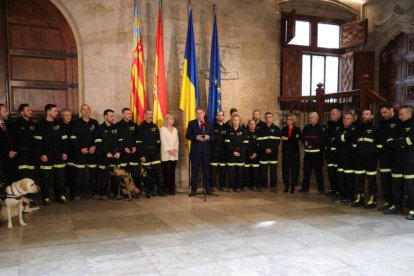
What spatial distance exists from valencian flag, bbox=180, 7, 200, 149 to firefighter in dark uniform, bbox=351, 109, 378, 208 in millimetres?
3359

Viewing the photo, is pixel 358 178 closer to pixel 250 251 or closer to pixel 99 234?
pixel 250 251

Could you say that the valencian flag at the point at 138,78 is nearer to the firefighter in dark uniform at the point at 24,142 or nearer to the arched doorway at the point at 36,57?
the arched doorway at the point at 36,57

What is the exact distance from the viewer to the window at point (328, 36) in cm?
924

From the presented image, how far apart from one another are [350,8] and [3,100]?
8699 millimetres

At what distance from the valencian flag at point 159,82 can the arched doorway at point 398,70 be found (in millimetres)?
5850

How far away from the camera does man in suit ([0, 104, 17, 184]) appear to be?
223 inches

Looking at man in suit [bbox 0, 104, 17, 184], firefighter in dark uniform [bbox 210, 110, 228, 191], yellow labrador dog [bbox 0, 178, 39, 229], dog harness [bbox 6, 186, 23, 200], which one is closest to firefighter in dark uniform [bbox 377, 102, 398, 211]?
firefighter in dark uniform [bbox 210, 110, 228, 191]

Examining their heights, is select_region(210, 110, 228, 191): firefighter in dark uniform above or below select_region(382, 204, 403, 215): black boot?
above

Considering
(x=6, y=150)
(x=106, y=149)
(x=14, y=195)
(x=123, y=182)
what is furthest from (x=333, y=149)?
(x=6, y=150)

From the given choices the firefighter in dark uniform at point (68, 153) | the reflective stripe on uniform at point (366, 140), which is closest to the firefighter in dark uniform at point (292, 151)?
the reflective stripe on uniform at point (366, 140)

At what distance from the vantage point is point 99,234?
4.22 metres

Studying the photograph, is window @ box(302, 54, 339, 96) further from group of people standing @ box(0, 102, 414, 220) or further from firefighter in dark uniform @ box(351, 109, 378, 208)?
firefighter in dark uniform @ box(351, 109, 378, 208)

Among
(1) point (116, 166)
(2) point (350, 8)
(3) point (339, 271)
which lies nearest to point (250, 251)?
(3) point (339, 271)

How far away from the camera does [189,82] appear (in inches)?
296
